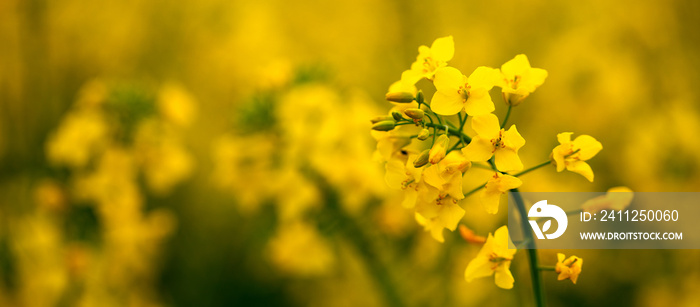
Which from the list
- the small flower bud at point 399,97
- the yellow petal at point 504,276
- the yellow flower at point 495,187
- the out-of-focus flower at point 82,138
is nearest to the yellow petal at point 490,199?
the yellow flower at point 495,187

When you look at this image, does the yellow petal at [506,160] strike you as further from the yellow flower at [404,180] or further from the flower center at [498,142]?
the yellow flower at [404,180]

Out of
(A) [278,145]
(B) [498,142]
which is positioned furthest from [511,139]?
(A) [278,145]

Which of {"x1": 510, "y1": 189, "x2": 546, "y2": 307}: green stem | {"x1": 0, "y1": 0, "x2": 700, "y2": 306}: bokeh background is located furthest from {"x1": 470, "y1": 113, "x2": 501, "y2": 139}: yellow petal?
Result: {"x1": 0, "y1": 0, "x2": 700, "y2": 306}: bokeh background

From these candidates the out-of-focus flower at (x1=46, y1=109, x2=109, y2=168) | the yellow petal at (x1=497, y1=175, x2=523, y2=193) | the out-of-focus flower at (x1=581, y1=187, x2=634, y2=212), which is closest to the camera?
the yellow petal at (x1=497, y1=175, x2=523, y2=193)

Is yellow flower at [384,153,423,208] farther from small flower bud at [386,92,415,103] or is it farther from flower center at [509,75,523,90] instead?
flower center at [509,75,523,90]

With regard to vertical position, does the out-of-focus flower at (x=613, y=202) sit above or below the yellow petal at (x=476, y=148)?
below

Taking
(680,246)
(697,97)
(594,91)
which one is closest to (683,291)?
(680,246)
